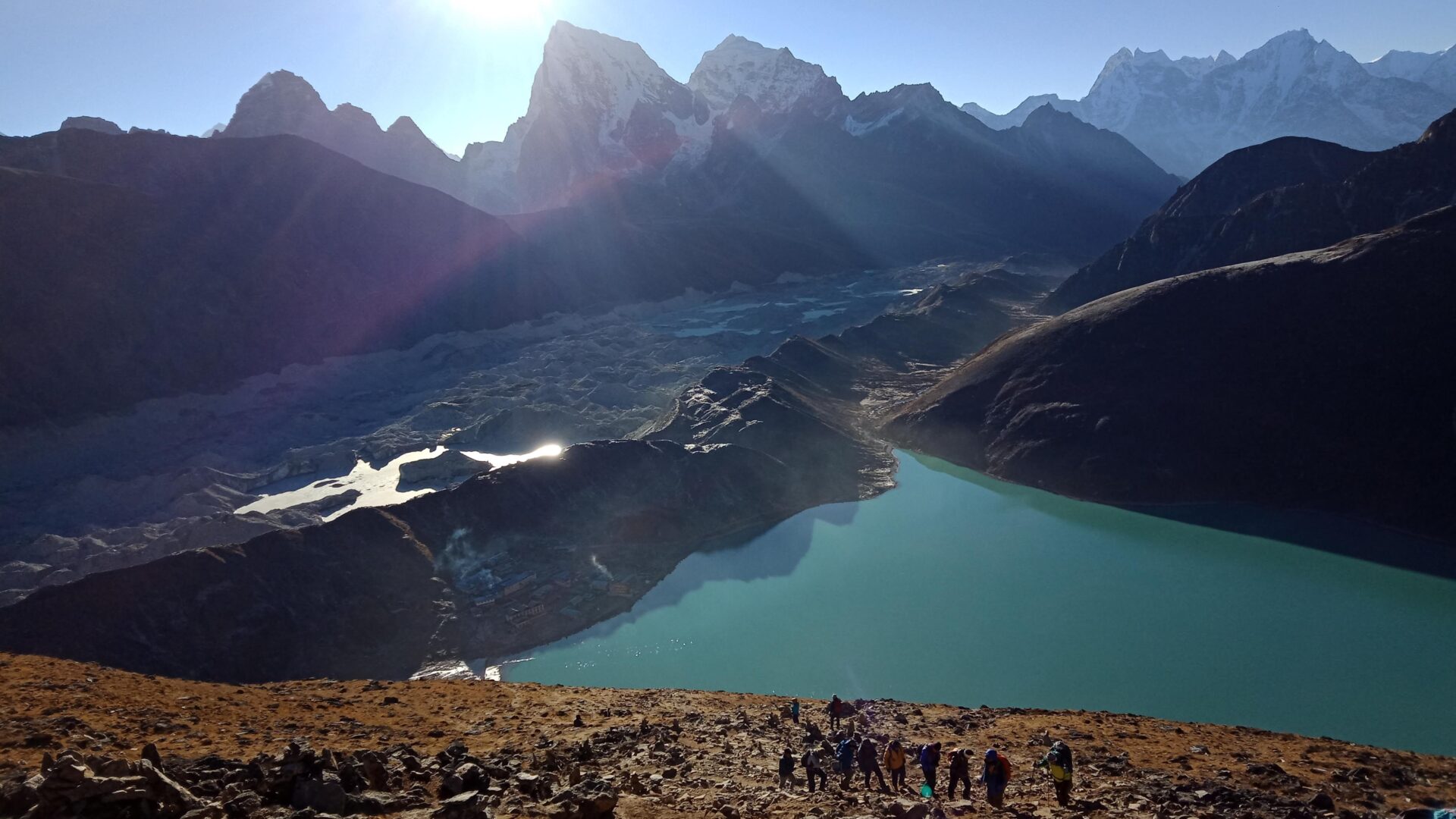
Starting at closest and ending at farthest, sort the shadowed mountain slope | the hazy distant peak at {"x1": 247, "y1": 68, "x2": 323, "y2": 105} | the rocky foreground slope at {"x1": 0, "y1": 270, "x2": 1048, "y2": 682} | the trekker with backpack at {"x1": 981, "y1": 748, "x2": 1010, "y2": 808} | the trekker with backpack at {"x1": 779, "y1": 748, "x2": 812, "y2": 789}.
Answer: the trekker with backpack at {"x1": 981, "y1": 748, "x2": 1010, "y2": 808}
the trekker with backpack at {"x1": 779, "y1": 748, "x2": 812, "y2": 789}
the rocky foreground slope at {"x1": 0, "y1": 270, "x2": 1048, "y2": 682}
the shadowed mountain slope
the hazy distant peak at {"x1": 247, "y1": 68, "x2": 323, "y2": 105}

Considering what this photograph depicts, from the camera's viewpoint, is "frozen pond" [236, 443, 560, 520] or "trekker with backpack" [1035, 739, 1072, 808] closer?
"trekker with backpack" [1035, 739, 1072, 808]

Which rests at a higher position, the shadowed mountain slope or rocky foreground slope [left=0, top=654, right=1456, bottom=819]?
the shadowed mountain slope

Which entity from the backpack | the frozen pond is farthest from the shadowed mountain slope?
the backpack

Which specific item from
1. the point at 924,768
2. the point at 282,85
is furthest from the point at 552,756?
the point at 282,85

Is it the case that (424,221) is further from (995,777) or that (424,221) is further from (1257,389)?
(995,777)

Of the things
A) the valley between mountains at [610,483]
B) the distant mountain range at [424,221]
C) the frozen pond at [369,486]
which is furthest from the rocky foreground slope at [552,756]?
the distant mountain range at [424,221]

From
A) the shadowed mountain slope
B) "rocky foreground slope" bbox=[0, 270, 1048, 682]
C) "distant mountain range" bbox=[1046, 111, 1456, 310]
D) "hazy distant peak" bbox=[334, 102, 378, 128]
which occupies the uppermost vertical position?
"hazy distant peak" bbox=[334, 102, 378, 128]

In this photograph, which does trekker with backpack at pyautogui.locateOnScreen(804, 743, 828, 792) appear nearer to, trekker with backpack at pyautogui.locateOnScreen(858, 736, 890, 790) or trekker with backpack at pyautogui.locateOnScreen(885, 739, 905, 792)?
trekker with backpack at pyautogui.locateOnScreen(858, 736, 890, 790)

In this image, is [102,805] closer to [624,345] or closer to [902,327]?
[902,327]
